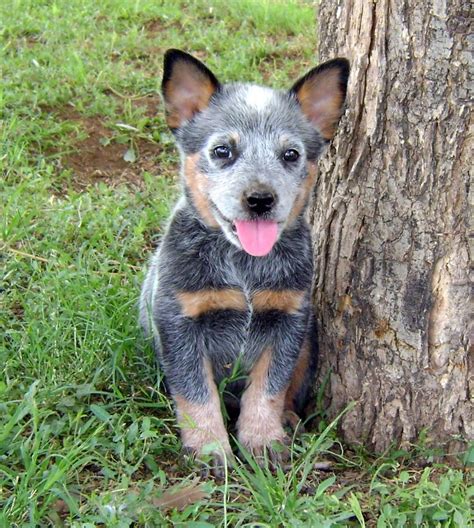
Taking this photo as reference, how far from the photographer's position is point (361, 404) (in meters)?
3.68

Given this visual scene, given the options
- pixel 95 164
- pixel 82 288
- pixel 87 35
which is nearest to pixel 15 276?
pixel 82 288

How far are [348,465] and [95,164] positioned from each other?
3.05 meters

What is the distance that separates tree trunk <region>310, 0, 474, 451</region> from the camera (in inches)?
121

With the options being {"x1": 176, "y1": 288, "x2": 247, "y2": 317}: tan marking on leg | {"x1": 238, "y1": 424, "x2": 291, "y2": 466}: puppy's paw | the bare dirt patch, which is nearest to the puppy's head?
{"x1": 176, "y1": 288, "x2": 247, "y2": 317}: tan marking on leg

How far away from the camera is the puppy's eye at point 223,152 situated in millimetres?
3424

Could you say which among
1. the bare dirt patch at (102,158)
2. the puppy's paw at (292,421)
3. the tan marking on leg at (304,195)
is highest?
the tan marking on leg at (304,195)

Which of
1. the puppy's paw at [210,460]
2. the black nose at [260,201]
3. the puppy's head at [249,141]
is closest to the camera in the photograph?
the black nose at [260,201]

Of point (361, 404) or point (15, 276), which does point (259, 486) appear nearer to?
point (361, 404)

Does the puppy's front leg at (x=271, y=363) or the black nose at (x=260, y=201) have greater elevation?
the black nose at (x=260, y=201)

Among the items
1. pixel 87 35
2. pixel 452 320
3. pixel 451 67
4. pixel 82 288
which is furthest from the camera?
pixel 87 35

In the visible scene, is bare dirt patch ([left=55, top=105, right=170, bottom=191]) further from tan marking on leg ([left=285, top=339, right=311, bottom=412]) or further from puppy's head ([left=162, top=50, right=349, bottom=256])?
tan marking on leg ([left=285, top=339, right=311, bottom=412])

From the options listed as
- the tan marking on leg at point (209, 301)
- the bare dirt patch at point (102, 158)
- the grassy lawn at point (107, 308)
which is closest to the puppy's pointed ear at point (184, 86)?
the tan marking on leg at point (209, 301)

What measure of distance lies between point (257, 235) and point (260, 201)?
Answer: 0.17 meters

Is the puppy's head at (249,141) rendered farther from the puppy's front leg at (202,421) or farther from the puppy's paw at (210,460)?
the puppy's paw at (210,460)
